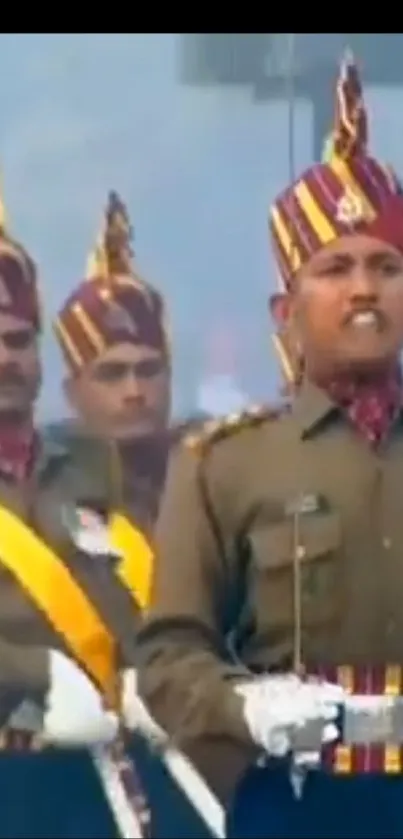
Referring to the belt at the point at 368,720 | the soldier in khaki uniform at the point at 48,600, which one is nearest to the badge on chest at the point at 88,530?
the soldier in khaki uniform at the point at 48,600

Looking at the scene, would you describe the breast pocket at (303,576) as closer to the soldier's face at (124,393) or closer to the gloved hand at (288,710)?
the gloved hand at (288,710)

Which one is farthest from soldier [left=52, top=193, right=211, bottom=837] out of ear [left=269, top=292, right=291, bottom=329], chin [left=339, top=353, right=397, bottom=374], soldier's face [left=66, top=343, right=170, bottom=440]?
chin [left=339, top=353, right=397, bottom=374]

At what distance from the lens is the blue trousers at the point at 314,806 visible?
2.61 meters

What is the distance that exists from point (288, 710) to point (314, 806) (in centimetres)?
17

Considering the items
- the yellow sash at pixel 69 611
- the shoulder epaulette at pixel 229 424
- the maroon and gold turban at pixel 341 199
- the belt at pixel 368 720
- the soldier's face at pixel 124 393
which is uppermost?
the maroon and gold turban at pixel 341 199

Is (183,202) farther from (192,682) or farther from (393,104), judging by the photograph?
(192,682)

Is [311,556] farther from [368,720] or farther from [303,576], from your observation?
[368,720]

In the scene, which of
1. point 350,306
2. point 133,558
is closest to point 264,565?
point 133,558

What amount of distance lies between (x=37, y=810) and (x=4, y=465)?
556 mm

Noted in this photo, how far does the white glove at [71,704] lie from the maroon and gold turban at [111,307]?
1.56 ft

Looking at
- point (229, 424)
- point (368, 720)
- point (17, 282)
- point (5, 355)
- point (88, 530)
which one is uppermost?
point (17, 282)

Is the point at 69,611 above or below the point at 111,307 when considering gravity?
below

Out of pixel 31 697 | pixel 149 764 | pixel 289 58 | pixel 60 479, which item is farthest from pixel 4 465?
pixel 289 58

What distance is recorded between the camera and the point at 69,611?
2611 millimetres
